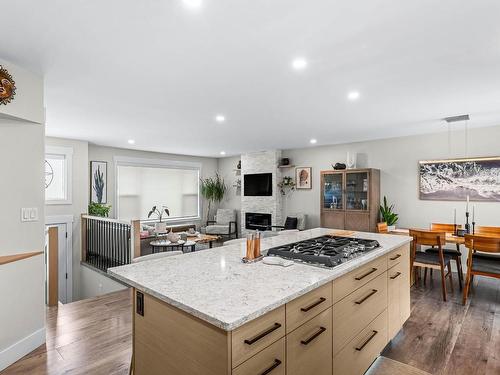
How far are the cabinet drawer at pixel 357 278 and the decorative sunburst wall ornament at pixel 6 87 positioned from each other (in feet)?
9.08

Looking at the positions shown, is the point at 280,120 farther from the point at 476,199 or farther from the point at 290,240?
the point at 476,199

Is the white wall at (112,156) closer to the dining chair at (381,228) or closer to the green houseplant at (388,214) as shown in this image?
the green houseplant at (388,214)

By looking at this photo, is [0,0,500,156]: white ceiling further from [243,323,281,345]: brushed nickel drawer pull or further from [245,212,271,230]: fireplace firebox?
[245,212,271,230]: fireplace firebox

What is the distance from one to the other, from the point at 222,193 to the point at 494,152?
20.3ft

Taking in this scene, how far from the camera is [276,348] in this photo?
126 centimetres

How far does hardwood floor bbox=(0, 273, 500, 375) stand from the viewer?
2.27 metres

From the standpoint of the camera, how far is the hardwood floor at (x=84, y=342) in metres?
2.25

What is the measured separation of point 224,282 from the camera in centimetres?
151

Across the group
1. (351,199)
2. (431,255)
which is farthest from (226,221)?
(431,255)

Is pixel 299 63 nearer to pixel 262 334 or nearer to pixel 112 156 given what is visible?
pixel 262 334

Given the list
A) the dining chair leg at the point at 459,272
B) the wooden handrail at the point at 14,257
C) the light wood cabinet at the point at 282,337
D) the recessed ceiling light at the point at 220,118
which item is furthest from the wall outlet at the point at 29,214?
the dining chair leg at the point at 459,272

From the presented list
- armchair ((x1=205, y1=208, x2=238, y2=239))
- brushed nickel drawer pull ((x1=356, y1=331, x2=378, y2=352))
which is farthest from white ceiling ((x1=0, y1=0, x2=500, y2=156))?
armchair ((x1=205, y1=208, x2=238, y2=239))

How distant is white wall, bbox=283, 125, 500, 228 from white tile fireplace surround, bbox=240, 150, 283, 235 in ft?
3.10

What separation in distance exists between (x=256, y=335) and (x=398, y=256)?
194 centimetres
